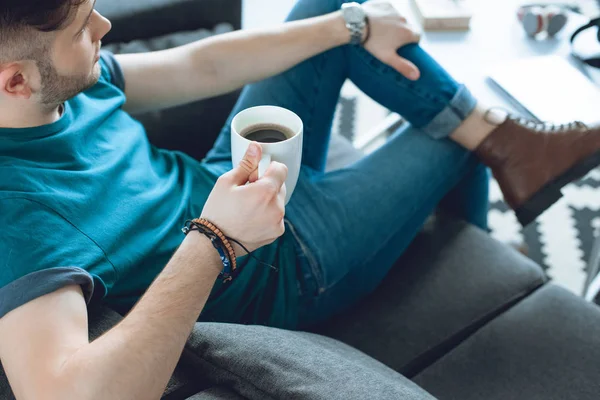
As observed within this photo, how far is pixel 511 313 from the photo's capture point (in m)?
1.17

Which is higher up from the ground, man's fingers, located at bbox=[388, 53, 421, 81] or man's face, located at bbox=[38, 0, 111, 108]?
man's face, located at bbox=[38, 0, 111, 108]

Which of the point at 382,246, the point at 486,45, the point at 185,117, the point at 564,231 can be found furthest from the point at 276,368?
the point at 564,231

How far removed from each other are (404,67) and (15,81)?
69 centimetres

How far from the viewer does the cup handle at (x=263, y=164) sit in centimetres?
82

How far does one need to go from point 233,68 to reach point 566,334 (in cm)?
84

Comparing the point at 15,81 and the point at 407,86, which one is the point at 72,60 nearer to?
the point at 15,81

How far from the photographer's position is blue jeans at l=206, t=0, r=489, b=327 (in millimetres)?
1098

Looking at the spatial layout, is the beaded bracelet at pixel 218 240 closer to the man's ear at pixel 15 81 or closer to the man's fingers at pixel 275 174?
the man's fingers at pixel 275 174

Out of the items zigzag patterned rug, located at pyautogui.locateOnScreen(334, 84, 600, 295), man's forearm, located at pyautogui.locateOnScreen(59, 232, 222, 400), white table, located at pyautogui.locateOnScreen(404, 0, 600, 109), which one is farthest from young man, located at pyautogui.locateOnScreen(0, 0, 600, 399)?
zigzag patterned rug, located at pyautogui.locateOnScreen(334, 84, 600, 295)

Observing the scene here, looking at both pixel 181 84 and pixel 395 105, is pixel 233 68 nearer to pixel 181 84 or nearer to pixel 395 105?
pixel 181 84

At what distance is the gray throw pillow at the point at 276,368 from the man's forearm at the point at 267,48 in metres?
0.58

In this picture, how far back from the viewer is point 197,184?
Result: 3.81ft


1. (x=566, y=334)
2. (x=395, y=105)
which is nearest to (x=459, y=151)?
(x=395, y=105)

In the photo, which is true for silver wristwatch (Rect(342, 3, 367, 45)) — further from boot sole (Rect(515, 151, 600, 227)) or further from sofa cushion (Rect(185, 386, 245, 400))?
sofa cushion (Rect(185, 386, 245, 400))
